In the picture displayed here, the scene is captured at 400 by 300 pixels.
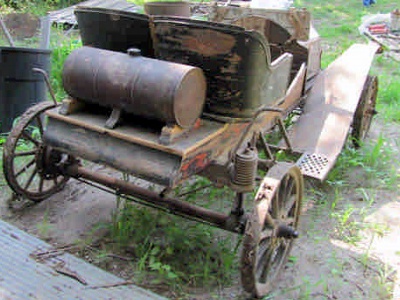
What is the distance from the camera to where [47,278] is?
2.85 metres

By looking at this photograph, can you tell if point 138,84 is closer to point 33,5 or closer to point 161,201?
point 161,201

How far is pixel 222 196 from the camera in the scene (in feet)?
13.6

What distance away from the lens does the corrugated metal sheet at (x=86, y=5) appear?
9.68 meters

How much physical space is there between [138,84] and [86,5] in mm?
8833

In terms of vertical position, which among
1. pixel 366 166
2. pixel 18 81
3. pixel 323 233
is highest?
pixel 18 81

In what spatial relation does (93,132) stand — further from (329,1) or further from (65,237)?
(329,1)

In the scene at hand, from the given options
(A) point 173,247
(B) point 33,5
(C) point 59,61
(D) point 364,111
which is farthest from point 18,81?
(B) point 33,5

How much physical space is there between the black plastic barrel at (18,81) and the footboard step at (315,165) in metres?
2.79

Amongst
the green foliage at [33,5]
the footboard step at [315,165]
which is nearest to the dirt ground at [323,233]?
the footboard step at [315,165]

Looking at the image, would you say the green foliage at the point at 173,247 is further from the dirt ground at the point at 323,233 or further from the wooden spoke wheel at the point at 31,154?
the wooden spoke wheel at the point at 31,154

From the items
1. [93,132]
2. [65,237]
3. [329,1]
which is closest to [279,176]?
[93,132]

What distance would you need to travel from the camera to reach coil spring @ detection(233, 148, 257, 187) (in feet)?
9.12

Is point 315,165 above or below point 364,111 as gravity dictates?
below

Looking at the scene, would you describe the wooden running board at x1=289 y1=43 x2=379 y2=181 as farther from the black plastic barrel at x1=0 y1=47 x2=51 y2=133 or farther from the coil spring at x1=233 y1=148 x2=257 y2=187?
the black plastic barrel at x1=0 y1=47 x2=51 y2=133
